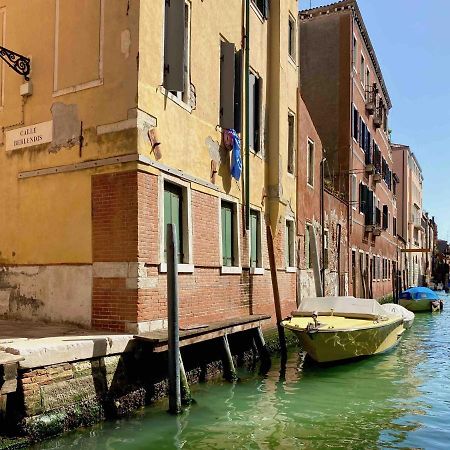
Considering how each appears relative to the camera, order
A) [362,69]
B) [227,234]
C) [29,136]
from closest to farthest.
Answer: [29,136]
[227,234]
[362,69]

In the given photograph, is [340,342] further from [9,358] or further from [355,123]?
[355,123]

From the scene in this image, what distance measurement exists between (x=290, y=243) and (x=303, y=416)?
7066 mm

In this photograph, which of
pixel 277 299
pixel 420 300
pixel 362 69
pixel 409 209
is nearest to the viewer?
pixel 277 299

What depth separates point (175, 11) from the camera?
26.2ft

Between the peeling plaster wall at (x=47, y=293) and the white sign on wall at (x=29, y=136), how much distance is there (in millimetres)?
1773

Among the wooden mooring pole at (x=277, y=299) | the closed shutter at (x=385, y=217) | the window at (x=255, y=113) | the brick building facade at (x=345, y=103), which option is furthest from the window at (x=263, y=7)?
the closed shutter at (x=385, y=217)

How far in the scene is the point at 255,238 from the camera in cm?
1134

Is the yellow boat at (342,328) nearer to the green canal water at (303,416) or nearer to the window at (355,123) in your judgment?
the green canal water at (303,416)

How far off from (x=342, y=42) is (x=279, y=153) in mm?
11251

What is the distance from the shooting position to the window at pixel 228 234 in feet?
32.3

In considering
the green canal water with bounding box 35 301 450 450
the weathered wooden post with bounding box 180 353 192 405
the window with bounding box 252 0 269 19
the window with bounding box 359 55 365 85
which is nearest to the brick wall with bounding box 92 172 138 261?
the weathered wooden post with bounding box 180 353 192 405

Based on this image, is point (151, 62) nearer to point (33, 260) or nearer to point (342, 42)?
point (33, 260)

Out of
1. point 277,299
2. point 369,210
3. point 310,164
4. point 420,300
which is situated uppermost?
point 310,164

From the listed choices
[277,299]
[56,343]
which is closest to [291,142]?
[277,299]
